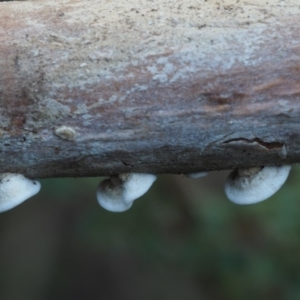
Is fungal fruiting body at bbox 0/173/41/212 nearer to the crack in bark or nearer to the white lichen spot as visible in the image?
the white lichen spot

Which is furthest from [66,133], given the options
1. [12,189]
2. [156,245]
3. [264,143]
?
[156,245]

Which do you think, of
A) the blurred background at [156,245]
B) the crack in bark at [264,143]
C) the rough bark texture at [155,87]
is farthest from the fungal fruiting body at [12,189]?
the blurred background at [156,245]

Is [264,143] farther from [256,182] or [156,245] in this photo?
[156,245]

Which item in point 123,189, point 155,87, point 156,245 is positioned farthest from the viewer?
point 156,245

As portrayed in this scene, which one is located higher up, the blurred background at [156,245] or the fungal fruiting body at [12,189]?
the fungal fruiting body at [12,189]

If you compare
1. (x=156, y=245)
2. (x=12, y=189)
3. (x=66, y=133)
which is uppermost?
(x=66, y=133)

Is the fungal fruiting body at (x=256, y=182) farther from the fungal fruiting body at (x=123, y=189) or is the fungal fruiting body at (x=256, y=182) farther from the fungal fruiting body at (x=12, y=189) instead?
the fungal fruiting body at (x=12, y=189)

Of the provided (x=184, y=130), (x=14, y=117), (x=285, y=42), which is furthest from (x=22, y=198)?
(x=285, y=42)
